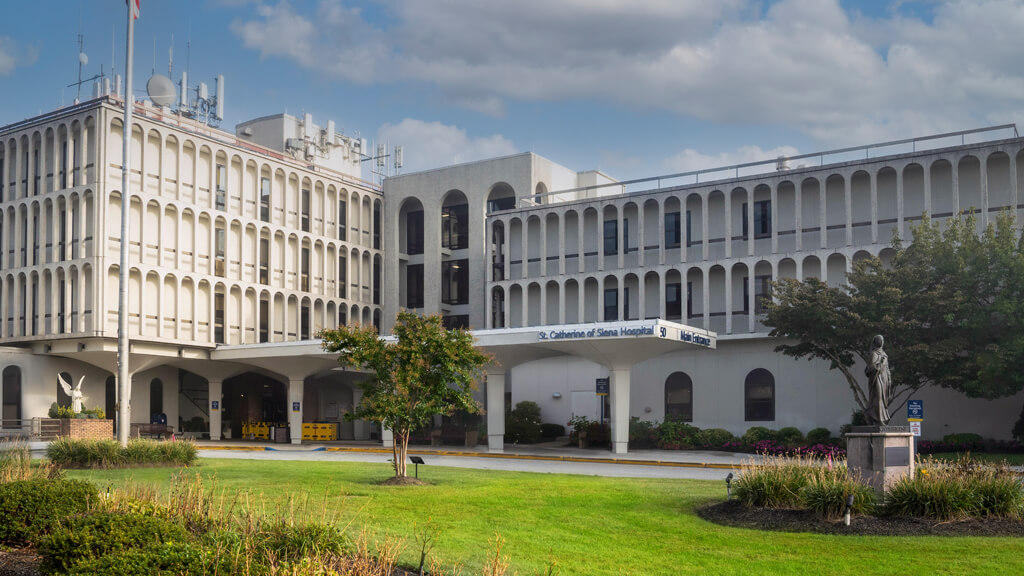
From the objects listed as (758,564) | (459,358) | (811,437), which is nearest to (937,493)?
(758,564)

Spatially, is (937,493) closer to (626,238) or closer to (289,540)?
(289,540)

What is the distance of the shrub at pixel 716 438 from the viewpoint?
140 feet

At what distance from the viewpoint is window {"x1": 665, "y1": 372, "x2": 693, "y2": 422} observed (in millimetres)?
46938

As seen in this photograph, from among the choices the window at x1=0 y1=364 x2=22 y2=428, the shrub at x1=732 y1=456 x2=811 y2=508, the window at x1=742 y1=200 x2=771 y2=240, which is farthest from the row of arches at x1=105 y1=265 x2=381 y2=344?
the shrub at x1=732 y1=456 x2=811 y2=508

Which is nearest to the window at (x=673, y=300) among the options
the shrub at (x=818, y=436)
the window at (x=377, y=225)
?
the shrub at (x=818, y=436)

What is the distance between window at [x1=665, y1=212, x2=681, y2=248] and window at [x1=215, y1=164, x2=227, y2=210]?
23785mm

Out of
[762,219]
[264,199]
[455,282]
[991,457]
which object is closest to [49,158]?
[264,199]

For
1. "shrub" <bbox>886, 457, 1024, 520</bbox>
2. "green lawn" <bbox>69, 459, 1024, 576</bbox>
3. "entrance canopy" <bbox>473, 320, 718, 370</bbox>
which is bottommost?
"green lawn" <bbox>69, 459, 1024, 576</bbox>

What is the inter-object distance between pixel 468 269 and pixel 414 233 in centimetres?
521

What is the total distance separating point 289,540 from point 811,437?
114ft

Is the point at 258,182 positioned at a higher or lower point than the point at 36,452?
higher

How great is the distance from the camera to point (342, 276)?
59.0 m

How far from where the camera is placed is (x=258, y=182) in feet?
176

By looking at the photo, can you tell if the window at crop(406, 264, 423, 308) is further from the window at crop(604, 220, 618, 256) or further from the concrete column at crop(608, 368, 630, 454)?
the concrete column at crop(608, 368, 630, 454)
